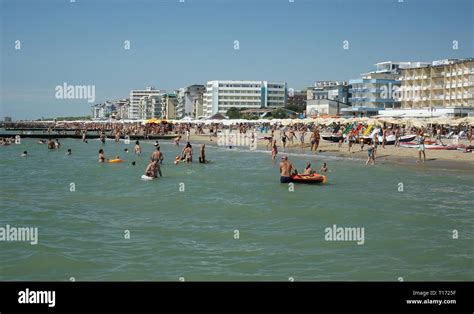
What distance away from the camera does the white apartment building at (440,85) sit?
6356 cm

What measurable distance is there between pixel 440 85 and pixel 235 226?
2484 inches

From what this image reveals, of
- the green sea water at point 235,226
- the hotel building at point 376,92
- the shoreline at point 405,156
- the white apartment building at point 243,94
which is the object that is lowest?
the green sea water at point 235,226

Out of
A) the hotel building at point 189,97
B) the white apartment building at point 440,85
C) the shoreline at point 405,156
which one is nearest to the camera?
the shoreline at point 405,156

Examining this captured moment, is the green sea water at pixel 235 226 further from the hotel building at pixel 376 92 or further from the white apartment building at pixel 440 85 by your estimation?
the hotel building at pixel 376 92

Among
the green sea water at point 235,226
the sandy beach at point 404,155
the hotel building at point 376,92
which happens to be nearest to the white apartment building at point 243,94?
the hotel building at point 376,92

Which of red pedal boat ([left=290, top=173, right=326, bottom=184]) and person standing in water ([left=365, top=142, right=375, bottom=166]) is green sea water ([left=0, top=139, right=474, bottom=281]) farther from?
person standing in water ([left=365, top=142, right=375, bottom=166])

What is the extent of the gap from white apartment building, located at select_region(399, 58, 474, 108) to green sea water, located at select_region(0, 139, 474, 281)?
44270mm

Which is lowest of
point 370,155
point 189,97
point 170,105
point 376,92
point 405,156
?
point 405,156

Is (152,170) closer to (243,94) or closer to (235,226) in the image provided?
(235,226)

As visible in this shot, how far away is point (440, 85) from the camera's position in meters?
68.9

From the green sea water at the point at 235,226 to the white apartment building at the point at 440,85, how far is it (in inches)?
1743

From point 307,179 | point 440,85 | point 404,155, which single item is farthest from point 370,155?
point 440,85

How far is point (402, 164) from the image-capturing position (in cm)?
2814
